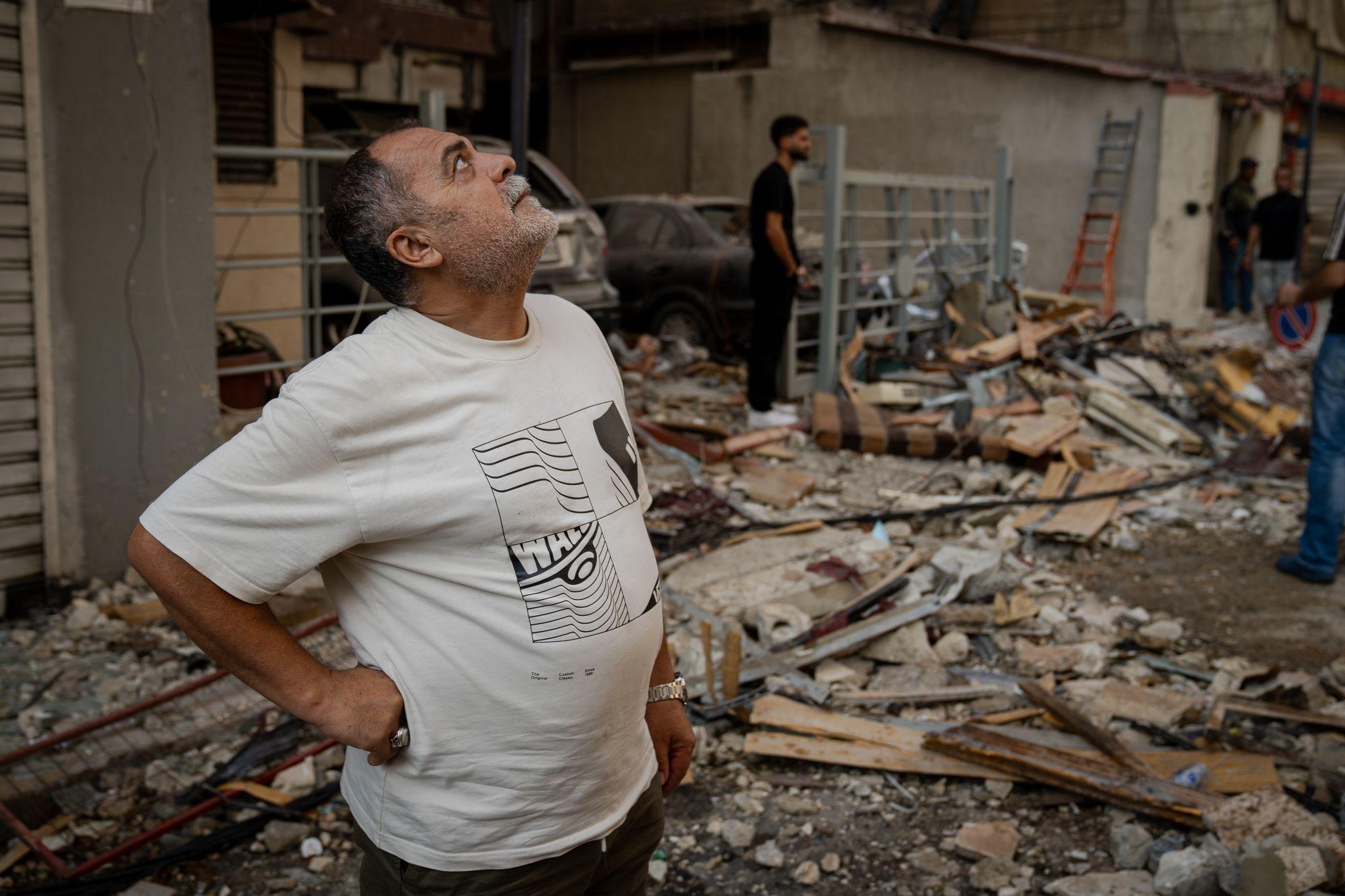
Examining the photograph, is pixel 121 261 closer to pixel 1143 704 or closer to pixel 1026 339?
pixel 1143 704

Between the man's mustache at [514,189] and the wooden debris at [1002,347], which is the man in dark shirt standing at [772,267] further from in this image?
the man's mustache at [514,189]

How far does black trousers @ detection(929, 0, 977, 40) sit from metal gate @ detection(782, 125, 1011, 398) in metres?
8.10

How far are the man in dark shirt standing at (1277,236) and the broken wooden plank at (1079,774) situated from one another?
13.7m

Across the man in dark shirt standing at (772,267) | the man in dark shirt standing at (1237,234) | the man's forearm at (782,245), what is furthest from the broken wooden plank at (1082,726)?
the man in dark shirt standing at (1237,234)

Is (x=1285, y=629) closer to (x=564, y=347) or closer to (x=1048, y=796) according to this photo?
(x=1048, y=796)

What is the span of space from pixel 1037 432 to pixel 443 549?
7609mm

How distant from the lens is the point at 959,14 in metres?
22.5

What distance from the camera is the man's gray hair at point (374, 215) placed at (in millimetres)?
1974

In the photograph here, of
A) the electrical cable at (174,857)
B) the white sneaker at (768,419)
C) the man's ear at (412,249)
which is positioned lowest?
the electrical cable at (174,857)

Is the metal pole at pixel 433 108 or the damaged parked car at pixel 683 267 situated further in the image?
the damaged parked car at pixel 683 267

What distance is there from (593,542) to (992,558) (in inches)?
177

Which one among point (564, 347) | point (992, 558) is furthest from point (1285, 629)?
point (564, 347)

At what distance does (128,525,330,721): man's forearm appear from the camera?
70.5 inches

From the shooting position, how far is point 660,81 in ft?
71.5
